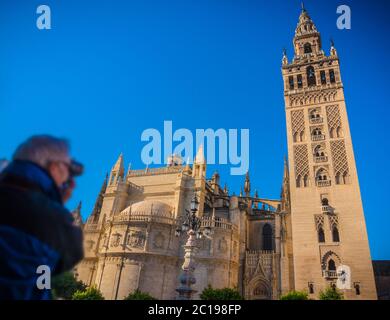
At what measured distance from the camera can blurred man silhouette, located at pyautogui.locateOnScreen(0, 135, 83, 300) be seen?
4.31m

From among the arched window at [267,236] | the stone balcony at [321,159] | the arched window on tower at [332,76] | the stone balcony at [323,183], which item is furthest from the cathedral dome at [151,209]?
the arched window on tower at [332,76]

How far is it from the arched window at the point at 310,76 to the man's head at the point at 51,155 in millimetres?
35753

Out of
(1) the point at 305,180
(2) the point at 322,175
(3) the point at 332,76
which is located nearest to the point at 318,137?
(2) the point at 322,175

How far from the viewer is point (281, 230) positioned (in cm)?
3048

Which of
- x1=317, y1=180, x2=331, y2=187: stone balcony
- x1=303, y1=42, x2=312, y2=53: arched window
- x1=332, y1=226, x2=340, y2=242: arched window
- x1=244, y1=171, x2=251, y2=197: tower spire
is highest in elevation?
x1=303, y1=42, x2=312, y2=53: arched window

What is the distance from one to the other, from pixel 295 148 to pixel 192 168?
1295 centimetres

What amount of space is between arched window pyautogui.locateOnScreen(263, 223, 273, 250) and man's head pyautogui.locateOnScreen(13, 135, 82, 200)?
32.3 meters

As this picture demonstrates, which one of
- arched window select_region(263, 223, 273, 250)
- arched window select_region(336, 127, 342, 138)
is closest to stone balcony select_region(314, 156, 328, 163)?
arched window select_region(336, 127, 342, 138)

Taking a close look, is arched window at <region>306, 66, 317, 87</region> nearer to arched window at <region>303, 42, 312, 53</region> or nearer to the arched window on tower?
the arched window on tower

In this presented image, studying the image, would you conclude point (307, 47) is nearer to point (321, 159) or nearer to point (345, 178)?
point (321, 159)

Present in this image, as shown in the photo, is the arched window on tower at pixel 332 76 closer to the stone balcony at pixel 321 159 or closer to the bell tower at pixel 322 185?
the bell tower at pixel 322 185

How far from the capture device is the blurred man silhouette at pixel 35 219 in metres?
4.31

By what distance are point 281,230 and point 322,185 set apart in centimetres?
609
